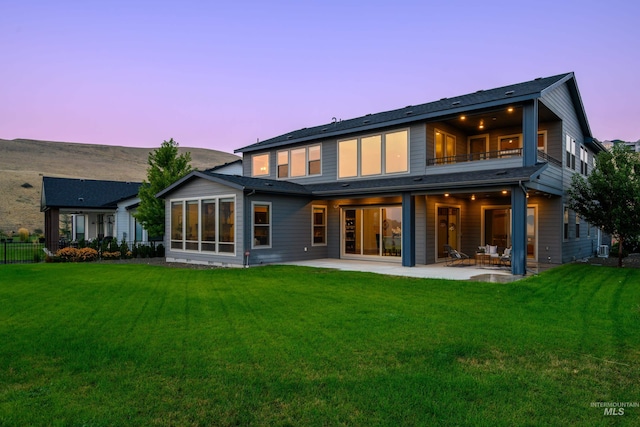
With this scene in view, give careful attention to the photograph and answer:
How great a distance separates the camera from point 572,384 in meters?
3.99

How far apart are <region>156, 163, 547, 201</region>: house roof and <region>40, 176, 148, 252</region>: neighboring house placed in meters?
10.2

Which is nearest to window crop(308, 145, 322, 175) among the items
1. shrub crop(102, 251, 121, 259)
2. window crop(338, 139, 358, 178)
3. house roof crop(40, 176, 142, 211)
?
window crop(338, 139, 358, 178)

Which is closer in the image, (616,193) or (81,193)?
(616,193)

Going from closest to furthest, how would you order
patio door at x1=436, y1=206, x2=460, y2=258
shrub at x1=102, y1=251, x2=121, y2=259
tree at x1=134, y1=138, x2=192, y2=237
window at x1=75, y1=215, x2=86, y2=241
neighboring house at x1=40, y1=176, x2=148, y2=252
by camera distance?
patio door at x1=436, y1=206, x2=460, y2=258, shrub at x1=102, y1=251, x2=121, y2=259, tree at x1=134, y1=138, x2=192, y2=237, neighboring house at x1=40, y1=176, x2=148, y2=252, window at x1=75, y1=215, x2=86, y2=241

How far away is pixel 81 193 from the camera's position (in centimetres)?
2669

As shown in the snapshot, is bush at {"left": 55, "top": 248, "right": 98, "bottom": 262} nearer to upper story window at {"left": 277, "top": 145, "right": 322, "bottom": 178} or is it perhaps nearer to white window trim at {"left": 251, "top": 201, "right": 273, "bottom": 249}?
white window trim at {"left": 251, "top": 201, "right": 273, "bottom": 249}

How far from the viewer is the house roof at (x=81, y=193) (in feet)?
80.7

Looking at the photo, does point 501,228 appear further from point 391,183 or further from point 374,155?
point 374,155

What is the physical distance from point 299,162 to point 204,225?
5879 mm

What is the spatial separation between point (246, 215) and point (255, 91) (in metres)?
23.5

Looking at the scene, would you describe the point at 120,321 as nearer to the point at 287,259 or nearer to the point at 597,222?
the point at 287,259

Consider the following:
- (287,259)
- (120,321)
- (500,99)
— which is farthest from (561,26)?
(120,321)

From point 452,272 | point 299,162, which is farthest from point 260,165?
point 452,272

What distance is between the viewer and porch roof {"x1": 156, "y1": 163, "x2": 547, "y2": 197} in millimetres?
12508
